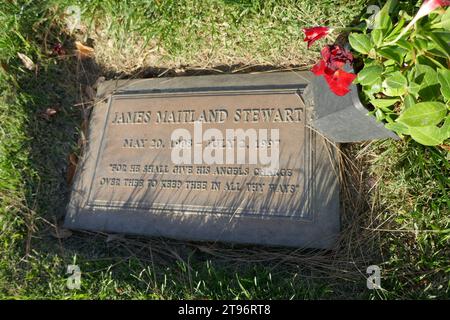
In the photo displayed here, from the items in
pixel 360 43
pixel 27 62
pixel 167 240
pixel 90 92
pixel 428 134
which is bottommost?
pixel 167 240

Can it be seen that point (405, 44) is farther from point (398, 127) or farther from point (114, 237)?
point (114, 237)

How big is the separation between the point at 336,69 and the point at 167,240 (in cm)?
132

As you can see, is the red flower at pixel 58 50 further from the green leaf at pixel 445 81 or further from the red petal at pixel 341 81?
the green leaf at pixel 445 81

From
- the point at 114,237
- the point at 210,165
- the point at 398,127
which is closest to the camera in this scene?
the point at 398,127

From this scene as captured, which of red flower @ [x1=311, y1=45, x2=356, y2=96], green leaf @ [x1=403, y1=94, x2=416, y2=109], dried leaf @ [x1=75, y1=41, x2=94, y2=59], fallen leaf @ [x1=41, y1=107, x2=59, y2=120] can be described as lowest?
green leaf @ [x1=403, y1=94, x2=416, y2=109]

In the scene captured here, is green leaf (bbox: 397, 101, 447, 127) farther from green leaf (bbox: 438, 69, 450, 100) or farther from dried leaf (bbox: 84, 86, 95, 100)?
dried leaf (bbox: 84, 86, 95, 100)

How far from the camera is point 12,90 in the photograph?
2.86 m

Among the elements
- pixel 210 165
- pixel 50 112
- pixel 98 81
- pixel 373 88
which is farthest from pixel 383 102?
pixel 50 112

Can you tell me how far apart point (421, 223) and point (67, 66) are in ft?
7.71

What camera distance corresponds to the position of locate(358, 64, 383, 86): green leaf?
165cm

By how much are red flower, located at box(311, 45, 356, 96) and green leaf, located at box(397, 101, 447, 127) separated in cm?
24

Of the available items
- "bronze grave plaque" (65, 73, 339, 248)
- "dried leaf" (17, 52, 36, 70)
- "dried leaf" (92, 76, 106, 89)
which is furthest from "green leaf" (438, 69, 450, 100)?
"dried leaf" (17, 52, 36, 70)

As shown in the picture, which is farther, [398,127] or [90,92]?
[90,92]

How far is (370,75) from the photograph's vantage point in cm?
165
